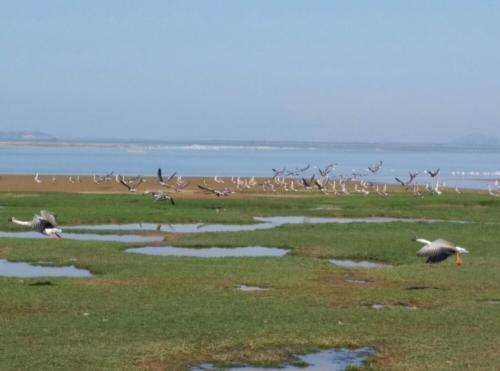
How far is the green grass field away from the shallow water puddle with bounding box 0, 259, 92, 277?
17.0 inches

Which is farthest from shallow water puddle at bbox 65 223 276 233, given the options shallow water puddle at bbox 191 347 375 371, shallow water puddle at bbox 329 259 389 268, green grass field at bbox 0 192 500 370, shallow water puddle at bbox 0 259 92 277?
shallow water puddle at bbox 191 347 375 371

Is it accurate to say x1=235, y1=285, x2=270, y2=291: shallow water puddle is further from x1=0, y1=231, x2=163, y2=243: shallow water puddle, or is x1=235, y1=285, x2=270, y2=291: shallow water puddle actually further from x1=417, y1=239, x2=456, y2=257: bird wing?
x1=0, y1=231, x2=163, y2=243: shallow water puddle

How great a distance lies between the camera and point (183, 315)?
52.7 ft

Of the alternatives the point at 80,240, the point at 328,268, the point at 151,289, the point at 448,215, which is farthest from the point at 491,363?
the point at 448,215

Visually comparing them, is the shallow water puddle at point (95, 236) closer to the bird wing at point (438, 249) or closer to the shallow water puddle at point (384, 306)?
the bird wing at point (438, 249)

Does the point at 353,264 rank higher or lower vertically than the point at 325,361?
higher

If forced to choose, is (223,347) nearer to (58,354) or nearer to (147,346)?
(147,346)

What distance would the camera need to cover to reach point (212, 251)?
2766cm

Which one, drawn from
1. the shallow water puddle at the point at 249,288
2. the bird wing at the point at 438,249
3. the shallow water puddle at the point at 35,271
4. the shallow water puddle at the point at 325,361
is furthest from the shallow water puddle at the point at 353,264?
the shallow water puddle at the point at 325,361

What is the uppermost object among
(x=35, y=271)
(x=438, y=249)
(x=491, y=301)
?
(x=438, y=249)

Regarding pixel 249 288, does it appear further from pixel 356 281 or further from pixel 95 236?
pixel 95 236

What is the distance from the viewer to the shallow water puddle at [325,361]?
12.8 meters

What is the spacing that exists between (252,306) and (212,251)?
35.1 feet

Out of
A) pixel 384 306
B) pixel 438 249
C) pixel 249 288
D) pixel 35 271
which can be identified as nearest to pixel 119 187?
pixel 35 271
